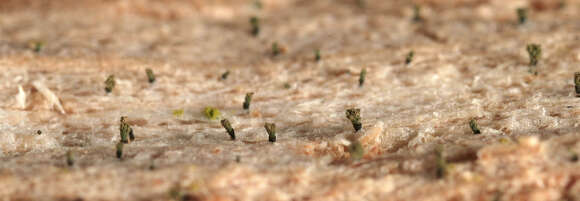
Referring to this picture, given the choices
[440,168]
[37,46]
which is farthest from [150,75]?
[440,168]

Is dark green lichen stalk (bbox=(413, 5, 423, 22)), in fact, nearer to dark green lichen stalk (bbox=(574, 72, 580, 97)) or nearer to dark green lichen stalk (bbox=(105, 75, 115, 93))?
dark green lichen stalk (bbox=(574, 72, 580, 97))

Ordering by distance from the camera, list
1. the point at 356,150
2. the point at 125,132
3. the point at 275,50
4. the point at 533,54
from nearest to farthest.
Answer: the point at 356,150, the point at 125,132, the point at 533,54, the point at 275,50

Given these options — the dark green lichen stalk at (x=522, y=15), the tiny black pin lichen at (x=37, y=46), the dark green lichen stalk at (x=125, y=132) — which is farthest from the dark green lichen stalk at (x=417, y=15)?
the tiny black pin lichen at (x=37, y=46)

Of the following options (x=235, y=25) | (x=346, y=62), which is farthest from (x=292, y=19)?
(x=346, y=62)

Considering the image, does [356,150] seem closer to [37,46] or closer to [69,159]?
[69,159]

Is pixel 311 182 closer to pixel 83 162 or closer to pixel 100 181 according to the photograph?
pixel 100 181

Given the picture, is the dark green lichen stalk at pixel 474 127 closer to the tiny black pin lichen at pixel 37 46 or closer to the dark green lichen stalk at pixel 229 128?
the dark green lichen stalk at pixel 229 128
